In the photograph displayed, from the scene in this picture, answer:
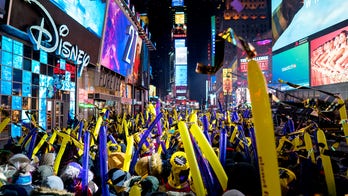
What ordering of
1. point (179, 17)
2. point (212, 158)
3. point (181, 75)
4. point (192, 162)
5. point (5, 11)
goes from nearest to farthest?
point (192, 162), point (212, 158), point (5, 11), point (179, 17), point (181, 75)

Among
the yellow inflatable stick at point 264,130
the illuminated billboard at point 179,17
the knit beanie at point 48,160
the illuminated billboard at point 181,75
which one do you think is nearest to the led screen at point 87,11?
the knit beanie at point 48,160

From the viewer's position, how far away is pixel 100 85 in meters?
29.7

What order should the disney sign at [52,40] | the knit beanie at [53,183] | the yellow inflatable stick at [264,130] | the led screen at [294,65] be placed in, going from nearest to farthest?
the yellow inflatable stick at [264,130] < the knit beanie at [53,183] < the disney sign at [52,40] < the led screen at [294,65]

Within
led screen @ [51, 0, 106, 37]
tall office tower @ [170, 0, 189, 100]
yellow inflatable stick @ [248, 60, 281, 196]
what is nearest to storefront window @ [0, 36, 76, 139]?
led screen @ [51, 0, 106, 37]

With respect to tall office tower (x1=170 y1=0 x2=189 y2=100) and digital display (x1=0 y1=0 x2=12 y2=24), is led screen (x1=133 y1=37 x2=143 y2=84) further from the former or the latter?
tall office tower (x1=170 y1=0 x2=189 y2=100)

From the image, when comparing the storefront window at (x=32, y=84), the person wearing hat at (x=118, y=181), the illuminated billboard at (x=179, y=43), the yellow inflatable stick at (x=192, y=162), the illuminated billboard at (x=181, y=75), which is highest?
the illuminated billboard at (x=179, y=43)

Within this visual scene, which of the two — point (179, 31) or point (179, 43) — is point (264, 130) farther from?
point (179, 43)

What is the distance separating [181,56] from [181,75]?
11488 millimetres

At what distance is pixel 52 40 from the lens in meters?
17.1

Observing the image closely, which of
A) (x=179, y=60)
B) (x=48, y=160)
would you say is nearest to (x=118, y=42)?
(x=48, y=160)

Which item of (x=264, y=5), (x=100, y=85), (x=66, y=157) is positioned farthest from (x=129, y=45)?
(x=264, y=5)

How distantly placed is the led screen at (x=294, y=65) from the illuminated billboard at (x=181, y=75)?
108 m

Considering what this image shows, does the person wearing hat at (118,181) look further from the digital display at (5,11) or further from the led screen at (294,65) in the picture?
the led screen at (294,65)

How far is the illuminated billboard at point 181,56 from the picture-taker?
156050mm
